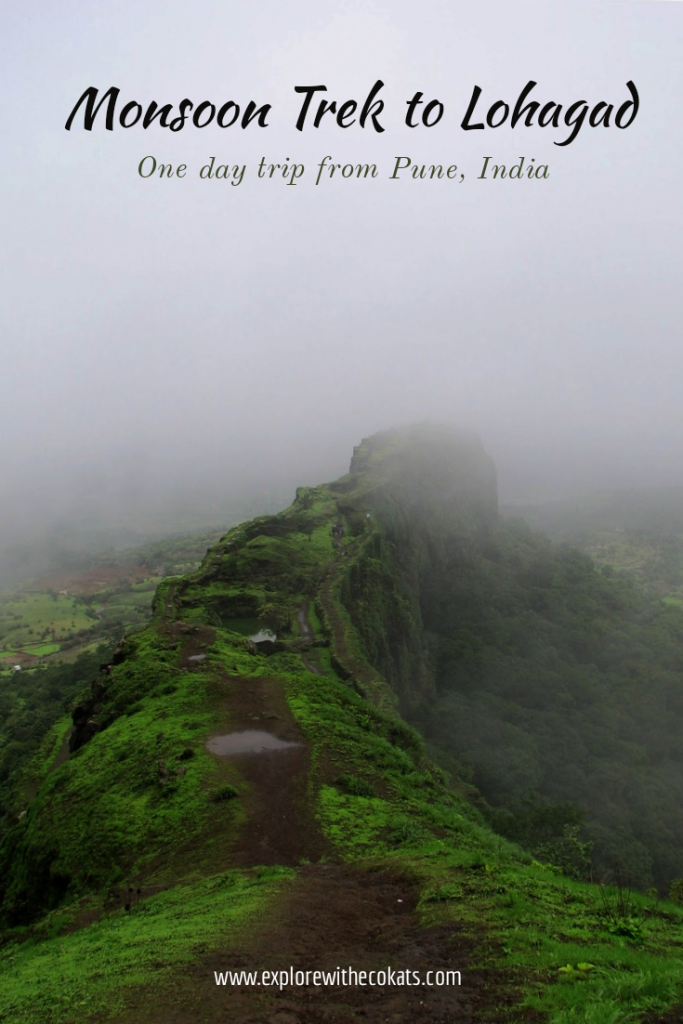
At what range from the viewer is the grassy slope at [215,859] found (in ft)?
34.0

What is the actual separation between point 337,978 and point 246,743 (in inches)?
550

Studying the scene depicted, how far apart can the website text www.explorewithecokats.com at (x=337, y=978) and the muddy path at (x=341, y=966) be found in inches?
4.3

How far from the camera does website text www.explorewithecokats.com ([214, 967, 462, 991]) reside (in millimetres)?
9945

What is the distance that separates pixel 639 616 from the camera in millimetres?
102250

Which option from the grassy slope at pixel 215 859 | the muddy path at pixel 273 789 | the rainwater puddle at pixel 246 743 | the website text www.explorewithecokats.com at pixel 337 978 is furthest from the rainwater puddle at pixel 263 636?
the website text www.explorewithecokats.com at pixel 337 978

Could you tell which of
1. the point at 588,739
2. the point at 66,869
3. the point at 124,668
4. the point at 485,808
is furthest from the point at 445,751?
the point at 66,869

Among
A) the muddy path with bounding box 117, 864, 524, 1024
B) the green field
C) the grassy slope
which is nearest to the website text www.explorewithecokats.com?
the muddy path with bounding box 117, 864, 524, 1024

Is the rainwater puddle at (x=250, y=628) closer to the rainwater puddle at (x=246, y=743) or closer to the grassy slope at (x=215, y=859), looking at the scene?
the grassy slope at (x=215, y=859)

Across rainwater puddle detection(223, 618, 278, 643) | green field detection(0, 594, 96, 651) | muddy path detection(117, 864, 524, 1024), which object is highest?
muddy path detection(117, 864, 524, 1024)

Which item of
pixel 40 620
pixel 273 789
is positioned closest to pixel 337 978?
pixel 273 789

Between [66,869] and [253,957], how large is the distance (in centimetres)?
1094

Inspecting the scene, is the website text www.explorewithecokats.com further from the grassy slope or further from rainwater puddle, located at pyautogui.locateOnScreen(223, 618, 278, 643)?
rainwater puddle, located at pyautogui.locateOnScreen(223, 618, 278, 643)

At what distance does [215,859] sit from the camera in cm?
1758

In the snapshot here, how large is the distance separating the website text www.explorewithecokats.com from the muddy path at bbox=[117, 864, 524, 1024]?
11 cm
